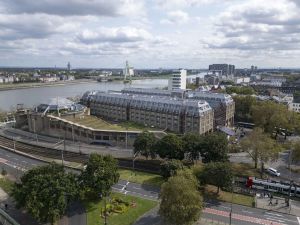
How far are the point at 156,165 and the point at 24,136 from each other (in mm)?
45685

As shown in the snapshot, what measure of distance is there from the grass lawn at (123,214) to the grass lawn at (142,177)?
21.1ft

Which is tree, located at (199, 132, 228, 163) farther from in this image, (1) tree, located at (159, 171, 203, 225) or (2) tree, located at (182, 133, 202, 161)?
(1) tree, located at (159, 171, 203, 225)

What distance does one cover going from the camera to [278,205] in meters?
45.2

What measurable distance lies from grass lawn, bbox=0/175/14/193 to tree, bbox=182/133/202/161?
3128 cm

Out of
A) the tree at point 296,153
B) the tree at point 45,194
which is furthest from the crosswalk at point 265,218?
the tree at point 45,194

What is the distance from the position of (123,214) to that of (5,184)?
23.1m

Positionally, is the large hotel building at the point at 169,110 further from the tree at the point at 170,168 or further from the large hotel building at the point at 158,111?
the tree at the point at 170,168

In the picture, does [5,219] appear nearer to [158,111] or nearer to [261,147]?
[261,147]

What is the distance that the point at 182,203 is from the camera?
35.6 metres

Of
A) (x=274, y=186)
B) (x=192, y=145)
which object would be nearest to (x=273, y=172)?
(x=274, y=186)

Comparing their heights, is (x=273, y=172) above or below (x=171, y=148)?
below

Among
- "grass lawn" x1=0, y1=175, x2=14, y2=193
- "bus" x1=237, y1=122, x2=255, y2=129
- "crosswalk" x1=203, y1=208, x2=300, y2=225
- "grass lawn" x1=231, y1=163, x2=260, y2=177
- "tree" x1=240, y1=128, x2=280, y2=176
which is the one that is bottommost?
"crosswalk" x1=203, y1=208, x2=300, y2=225

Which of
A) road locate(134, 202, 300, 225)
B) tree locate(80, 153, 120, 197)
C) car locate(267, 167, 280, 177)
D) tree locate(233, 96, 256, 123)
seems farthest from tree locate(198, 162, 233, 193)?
tree locate(233, 96, 256, 123)

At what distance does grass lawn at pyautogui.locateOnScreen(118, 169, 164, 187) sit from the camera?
53.1m
